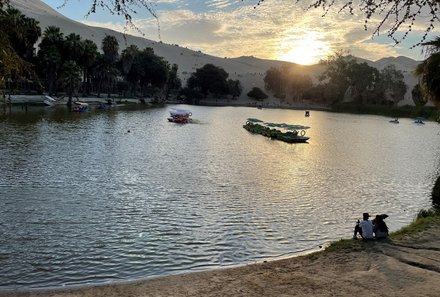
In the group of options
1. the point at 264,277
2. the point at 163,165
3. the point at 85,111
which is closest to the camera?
the point at 264,277

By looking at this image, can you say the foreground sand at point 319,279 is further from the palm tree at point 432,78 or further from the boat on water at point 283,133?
the boat on water at point 283,133

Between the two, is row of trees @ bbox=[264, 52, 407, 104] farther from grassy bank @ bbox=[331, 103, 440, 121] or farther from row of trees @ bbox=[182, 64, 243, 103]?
row of trees @ bbox=[182, 64, 243, 103]

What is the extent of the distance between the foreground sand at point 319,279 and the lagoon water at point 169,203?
3.71 ft

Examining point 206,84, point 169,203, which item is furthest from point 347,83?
point 169,203

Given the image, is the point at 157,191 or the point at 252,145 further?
the point at 252,145

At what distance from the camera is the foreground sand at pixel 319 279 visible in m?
9.41

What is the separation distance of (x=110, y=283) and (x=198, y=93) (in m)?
142

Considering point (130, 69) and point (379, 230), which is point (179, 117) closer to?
Answer: point (379, 230)

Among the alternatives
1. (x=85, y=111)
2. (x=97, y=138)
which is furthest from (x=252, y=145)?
(x=85, y=111)

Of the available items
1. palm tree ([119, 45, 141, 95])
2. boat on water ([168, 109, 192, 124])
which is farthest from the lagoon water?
palm tree ([119, 45, 141, 95])

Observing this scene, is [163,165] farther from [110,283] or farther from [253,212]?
[110,283]

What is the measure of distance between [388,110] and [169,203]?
12258 centimetres

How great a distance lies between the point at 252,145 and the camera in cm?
4412

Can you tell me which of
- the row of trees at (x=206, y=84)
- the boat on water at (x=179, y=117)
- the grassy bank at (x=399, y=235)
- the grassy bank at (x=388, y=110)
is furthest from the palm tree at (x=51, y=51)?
the grassy bank at (x=388, y=110)
